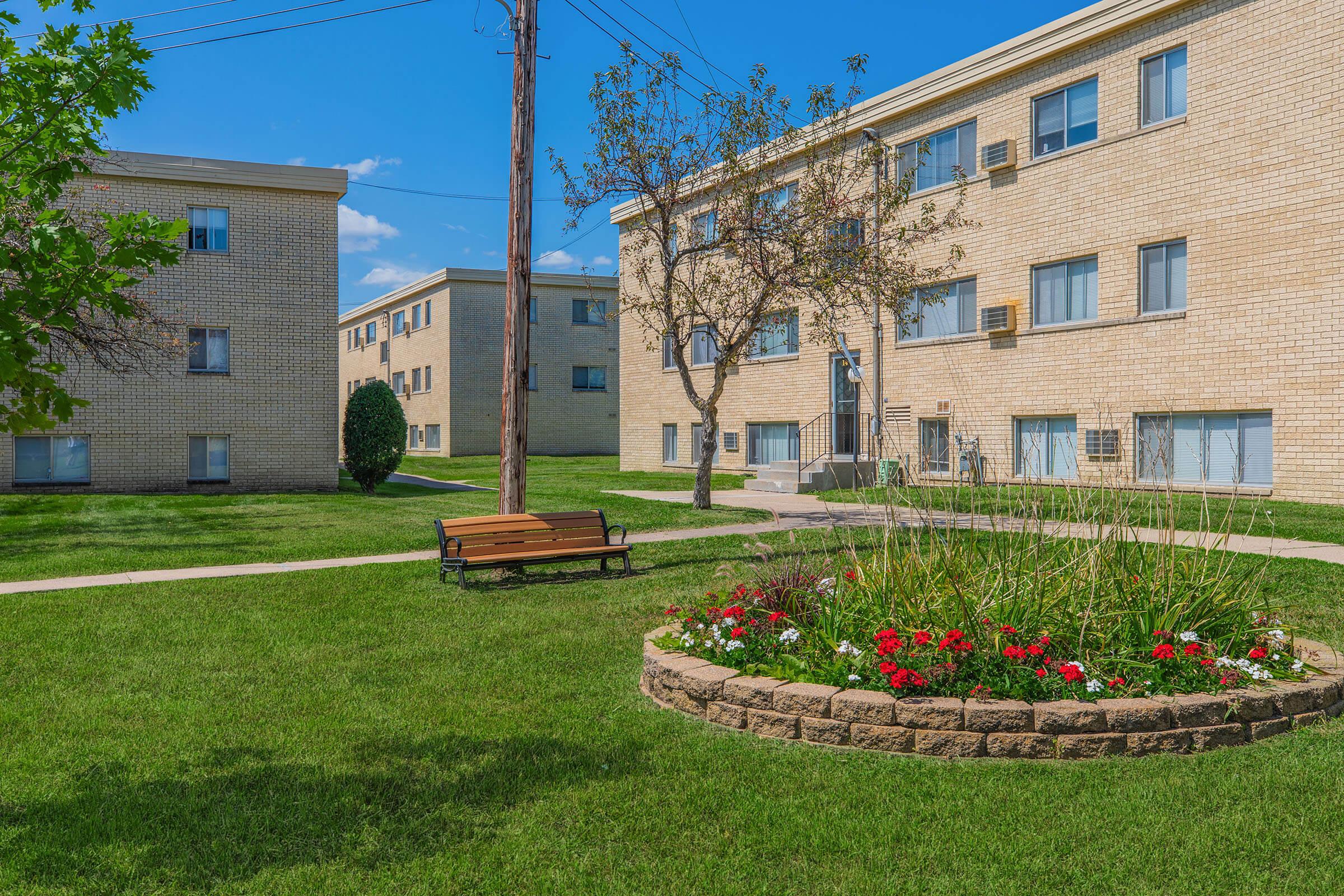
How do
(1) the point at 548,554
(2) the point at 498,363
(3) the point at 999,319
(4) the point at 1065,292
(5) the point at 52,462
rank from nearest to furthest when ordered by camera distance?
(1) the point at 548,554 < (4) the point at 1065,292 < (3) the point at 999,319 < (5) the point at 52,462 < (2) the point at 498,363

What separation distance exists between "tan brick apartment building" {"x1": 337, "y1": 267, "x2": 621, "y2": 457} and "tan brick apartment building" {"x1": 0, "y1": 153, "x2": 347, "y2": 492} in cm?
1616

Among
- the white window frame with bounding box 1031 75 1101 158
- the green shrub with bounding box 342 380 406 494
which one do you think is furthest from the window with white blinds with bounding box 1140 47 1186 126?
the green shrub with bounding box 342 380 406 494

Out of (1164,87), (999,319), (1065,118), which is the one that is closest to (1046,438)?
(999,319)

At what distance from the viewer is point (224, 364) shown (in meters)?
23.0

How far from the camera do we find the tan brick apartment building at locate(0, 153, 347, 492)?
72.0 ft

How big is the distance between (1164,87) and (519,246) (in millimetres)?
13078

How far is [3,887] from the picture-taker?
3.47 metres

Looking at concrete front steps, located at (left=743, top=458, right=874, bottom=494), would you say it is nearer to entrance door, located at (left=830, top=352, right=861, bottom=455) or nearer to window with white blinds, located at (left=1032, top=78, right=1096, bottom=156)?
entrance door, located at (left=830, top=352, right=861, bottom=455)

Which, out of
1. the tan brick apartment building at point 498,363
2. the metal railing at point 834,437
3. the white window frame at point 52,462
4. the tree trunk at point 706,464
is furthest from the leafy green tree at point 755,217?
the tan brick apartment building at point 498,363

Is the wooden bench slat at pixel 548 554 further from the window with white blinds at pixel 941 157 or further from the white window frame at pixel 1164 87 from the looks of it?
the white window frame at pixel 1164 87

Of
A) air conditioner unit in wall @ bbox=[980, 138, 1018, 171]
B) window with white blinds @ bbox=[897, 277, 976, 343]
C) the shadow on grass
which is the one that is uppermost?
air conditioner unit in wall @ bbox=[980, 138, 1018, 171]

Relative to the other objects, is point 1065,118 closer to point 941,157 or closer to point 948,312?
point 941,157

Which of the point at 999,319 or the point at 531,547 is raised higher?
the point at 999,319

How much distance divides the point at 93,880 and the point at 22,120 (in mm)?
2923
